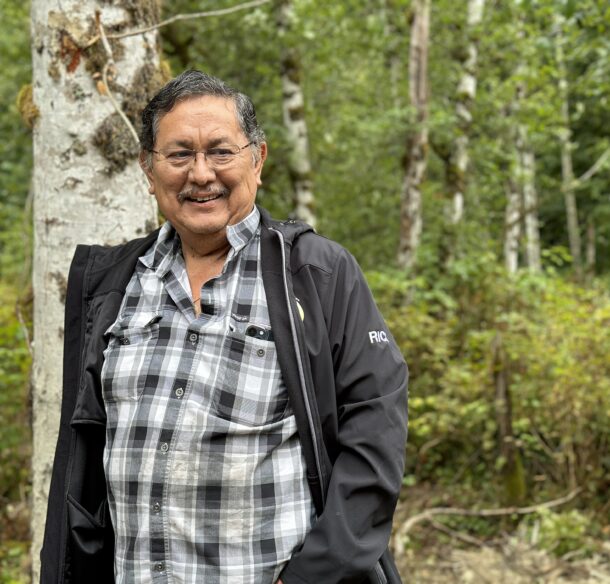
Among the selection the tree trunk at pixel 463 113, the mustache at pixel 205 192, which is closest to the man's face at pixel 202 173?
the mustache at pixel 205 192

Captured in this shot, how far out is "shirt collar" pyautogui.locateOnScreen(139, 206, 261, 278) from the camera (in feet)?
7.37

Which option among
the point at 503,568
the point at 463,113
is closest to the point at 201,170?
the point at 503,568

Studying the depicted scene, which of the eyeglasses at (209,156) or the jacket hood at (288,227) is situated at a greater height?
the eyeglasses at (209,156)

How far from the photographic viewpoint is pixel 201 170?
7.16 ft

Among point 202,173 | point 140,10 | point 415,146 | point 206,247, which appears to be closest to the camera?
point 202,173

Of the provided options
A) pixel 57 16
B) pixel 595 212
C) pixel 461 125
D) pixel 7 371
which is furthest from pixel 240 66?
pixel 595 212

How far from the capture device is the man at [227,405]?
204 centimetres

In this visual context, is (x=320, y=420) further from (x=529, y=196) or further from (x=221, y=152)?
(x=529, y=196)

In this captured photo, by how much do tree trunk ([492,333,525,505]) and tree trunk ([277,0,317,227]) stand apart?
11.3ft

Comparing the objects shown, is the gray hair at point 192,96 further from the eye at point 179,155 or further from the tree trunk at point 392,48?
the tree trunk at point 392,48

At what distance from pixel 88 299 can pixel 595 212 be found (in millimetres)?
21245

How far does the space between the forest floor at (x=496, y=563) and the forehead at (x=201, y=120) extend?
439 centimetres

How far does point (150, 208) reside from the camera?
9.87 feet

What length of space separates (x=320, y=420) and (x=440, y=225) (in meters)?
9.66
